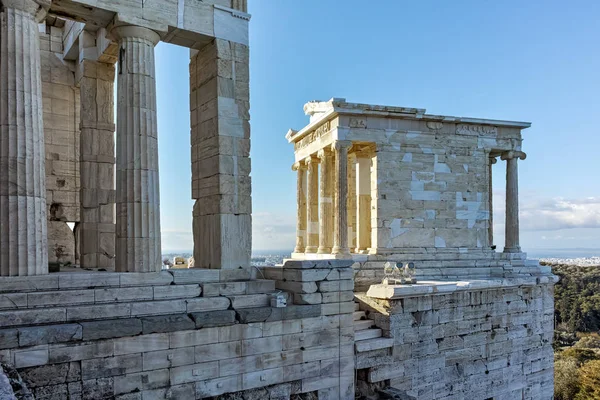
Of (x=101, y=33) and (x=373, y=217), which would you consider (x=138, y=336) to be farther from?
(x=373, y=217)

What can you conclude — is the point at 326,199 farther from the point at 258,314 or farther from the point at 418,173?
the point at 258,314

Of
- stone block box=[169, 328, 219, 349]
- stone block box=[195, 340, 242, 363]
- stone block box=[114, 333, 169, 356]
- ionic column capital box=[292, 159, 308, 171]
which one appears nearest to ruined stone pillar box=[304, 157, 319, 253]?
ionic column capital box=[292, 159, 308, 171]

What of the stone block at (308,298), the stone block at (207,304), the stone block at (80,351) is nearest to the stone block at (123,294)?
the stone block at (207,304)

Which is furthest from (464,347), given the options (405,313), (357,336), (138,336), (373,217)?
(138,336)

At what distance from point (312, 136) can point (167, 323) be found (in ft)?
42.8

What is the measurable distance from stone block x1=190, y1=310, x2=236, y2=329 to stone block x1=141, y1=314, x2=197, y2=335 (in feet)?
0.38

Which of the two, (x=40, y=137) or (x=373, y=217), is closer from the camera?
(x=40, y=137)

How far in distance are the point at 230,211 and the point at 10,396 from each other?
19.8ft

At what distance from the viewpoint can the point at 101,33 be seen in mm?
11234

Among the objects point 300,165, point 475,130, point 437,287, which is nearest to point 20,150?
point 437,287

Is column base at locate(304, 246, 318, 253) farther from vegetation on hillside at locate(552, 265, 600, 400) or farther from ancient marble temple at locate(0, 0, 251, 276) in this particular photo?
vegetation on hillside at locate(552, 265, 600, 400)

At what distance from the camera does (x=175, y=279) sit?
927 cm

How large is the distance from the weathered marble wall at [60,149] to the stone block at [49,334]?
5444 millimetres

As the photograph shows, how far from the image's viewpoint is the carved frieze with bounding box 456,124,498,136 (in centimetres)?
1862
